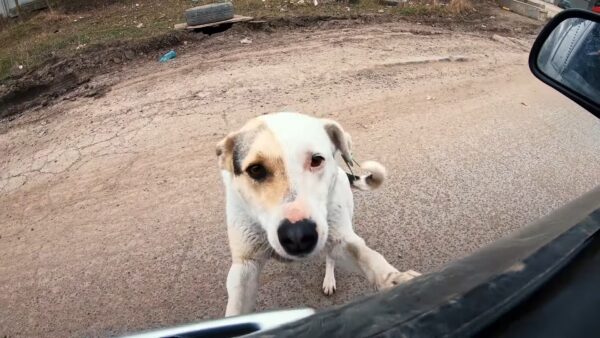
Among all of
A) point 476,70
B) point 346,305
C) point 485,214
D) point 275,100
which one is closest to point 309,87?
point 275,100

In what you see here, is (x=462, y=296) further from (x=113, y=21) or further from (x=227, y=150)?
(x=113, y=21)

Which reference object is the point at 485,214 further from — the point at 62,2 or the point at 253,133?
the point at 62,2

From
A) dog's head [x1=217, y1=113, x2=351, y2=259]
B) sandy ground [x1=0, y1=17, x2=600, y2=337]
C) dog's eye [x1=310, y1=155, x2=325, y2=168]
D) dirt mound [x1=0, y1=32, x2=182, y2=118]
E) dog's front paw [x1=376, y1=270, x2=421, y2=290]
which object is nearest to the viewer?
dog's front paw [x1=376, y1=270, x2=421, y2=290]

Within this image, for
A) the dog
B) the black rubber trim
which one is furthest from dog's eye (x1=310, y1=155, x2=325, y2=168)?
the black rubber trim

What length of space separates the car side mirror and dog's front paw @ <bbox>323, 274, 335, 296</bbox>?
1.90 meters

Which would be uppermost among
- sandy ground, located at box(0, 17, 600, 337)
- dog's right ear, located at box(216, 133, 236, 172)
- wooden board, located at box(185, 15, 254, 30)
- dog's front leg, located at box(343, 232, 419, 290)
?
dog's right ear, located at box(216, 133, 236, 172)

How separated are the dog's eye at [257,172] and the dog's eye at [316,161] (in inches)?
9.7

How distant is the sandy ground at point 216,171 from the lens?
342 cm

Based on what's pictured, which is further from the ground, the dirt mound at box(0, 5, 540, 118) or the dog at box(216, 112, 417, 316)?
the dog at box(216, 112, 417, 316)

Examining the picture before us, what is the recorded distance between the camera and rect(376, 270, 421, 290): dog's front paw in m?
1.99

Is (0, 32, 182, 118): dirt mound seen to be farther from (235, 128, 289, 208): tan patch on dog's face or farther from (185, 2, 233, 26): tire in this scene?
(235, 128, 289, 208): tan patch on dog's face

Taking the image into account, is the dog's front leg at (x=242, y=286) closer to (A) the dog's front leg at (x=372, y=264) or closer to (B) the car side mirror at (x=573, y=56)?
(A) the dog's front leg at (x=372, y=264)

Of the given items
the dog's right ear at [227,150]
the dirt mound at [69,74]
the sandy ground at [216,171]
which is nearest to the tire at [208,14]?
the dirt mound at [69,74]

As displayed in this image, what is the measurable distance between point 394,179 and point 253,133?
7.52 ft
